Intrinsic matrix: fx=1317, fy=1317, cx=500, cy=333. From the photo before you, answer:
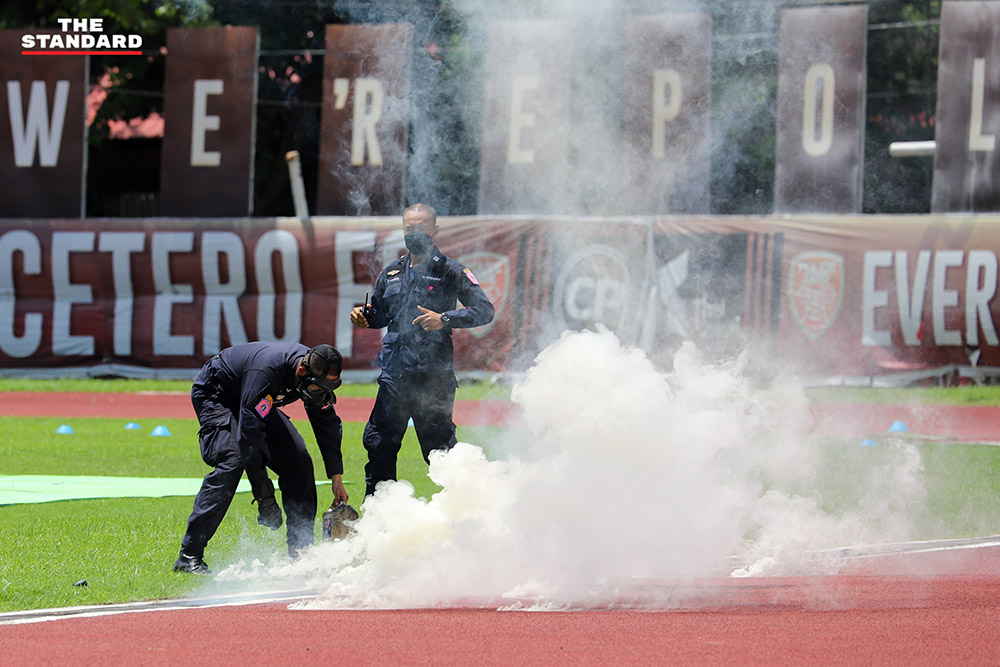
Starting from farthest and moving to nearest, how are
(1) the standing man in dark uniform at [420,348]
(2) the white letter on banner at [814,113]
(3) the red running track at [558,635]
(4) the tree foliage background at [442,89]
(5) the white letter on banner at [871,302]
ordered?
(5) the white letter on banner at [871,302], (2) the white letter on banner at [814,113], (4) the tree foliage background at [442,89], (1) the standing man in dark uniform at [420,348], (3) the red running track at [558,635]

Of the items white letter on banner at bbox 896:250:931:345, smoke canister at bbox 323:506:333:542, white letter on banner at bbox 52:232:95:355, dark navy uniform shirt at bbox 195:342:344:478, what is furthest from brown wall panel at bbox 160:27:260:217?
smoke canister at bbox 323:506:333:542

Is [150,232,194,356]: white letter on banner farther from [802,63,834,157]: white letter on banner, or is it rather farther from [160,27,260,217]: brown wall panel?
[802,63,834,157]: white letter on banner

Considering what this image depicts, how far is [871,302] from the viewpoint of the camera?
20875 mm

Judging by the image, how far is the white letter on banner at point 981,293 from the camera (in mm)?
20312

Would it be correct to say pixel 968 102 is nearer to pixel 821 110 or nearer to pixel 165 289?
pixel 821 110

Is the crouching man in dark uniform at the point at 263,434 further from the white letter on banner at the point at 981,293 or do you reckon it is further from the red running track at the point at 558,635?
the white letter on banner at the point at 981,293

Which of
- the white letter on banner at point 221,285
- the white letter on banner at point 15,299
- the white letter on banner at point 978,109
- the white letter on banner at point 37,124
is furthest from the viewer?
the white letter on banner at point 37,124

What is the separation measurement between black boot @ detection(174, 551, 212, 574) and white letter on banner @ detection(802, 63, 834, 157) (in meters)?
8.76

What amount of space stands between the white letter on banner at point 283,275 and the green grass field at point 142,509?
615 cm

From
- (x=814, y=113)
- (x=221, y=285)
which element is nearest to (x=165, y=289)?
(x=221, y=285)

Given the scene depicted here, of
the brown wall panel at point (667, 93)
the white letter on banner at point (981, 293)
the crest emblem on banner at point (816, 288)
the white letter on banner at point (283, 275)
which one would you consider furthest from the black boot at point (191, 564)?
the white letter on banner at point (981, 293)

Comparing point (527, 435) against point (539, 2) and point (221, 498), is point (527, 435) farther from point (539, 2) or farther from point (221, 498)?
point (539, 2)

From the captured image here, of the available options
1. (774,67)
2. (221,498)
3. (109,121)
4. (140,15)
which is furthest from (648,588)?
(109,121)

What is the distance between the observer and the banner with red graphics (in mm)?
20625
